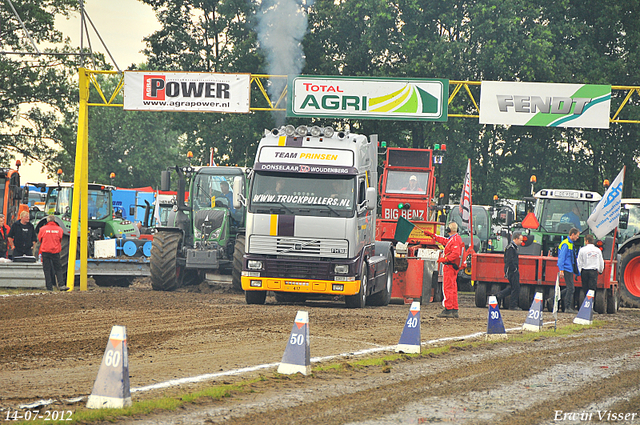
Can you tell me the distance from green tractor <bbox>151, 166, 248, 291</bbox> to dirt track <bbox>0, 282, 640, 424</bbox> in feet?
10.3

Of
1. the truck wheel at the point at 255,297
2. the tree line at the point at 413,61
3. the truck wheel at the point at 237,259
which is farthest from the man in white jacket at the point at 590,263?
the tree line at the point at 413,61

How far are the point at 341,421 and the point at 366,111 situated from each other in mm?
16318

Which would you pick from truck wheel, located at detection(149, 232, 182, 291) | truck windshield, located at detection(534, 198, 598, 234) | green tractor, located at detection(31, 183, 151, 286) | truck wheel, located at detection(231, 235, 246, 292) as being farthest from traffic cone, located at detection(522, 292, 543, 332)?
green tractor, located at detection(31, 183, 151, 286)

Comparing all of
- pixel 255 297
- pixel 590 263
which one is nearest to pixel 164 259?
pixel 255 297

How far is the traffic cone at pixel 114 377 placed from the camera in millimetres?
6508

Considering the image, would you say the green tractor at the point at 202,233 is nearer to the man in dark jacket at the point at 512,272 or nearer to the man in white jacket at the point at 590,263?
the man in dark jacket at the point at 512,272

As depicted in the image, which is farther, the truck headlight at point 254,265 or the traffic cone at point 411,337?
the truck headlight at point 254,265

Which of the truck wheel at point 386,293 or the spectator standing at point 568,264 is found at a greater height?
the spectator standing at point 568,264

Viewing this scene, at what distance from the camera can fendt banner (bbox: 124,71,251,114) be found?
22125 millimetres

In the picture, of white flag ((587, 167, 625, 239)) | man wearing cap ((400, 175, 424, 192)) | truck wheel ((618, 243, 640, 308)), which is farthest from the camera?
man wearing cap ((400, 175, 424, 192))

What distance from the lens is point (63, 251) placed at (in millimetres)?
21828

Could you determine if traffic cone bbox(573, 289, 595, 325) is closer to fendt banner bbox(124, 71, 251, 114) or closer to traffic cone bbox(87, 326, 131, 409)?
fendt banner bbox(124, 71, 251, 114)

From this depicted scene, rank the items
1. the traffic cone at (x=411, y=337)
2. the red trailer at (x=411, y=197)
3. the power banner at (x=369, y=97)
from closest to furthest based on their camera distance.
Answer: the traffic cone at (x=411, y=337) < the power banner at (x=369, y=97) < the red trailer at (x=411, y=197)

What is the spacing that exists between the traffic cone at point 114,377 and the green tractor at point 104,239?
14380 millimetres
